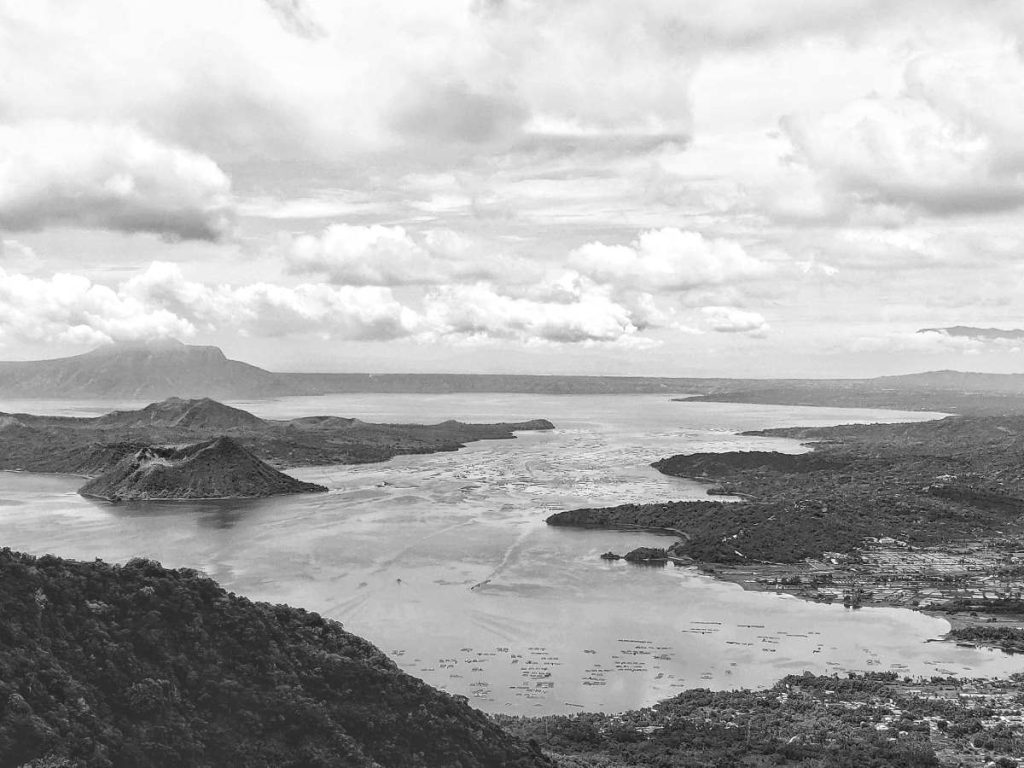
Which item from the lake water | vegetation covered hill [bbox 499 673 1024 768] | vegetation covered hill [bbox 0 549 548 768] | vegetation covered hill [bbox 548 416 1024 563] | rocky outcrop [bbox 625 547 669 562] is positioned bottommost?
the lake water

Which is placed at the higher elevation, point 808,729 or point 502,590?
point 808,729

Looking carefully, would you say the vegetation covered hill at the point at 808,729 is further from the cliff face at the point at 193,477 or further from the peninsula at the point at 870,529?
the cliff face at the point at 193,477

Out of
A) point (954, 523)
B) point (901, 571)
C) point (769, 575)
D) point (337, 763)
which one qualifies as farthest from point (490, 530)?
point (337, 763)

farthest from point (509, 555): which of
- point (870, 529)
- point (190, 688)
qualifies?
point (190, 688)

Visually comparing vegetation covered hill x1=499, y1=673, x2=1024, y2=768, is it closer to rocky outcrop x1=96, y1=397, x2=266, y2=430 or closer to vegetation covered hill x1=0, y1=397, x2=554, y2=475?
vegetation covered hill x1=0, y1=397, x2=554, y2=475

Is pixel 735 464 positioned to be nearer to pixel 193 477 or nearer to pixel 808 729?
pixel 193 477

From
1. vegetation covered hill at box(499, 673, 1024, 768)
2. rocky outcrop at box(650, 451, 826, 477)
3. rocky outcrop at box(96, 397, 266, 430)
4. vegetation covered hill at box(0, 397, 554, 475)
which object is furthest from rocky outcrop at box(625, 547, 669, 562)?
rocky outcrop at box(96, 397, 266, 430)
